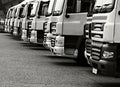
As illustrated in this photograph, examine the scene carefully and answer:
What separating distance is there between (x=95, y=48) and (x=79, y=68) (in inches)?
166

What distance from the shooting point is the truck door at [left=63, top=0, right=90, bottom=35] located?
13.3 meters

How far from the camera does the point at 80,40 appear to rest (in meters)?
13.1

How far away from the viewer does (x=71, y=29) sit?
13406mm

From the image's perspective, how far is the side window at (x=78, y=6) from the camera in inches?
522

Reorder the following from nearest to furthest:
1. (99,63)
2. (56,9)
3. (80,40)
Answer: (99,63) < (80,40) < (56,9)

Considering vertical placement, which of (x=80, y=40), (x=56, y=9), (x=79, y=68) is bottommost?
(x=79, y=68)

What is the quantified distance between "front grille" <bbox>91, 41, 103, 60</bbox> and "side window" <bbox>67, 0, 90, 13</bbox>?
407cm

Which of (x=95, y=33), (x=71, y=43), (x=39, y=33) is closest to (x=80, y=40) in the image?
(x=71, y=43)

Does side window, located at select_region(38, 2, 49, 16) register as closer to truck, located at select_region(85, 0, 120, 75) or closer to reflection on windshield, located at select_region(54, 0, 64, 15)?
reflection on windshield, located at select_region(54, 0, 64, 15)

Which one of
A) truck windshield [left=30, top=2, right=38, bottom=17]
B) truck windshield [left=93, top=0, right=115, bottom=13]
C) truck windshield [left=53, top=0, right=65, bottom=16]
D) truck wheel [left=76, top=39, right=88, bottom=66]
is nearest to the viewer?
truck windshield [left=93, top=0, right=115, bottom=13]

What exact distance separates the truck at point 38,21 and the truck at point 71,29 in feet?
17.3

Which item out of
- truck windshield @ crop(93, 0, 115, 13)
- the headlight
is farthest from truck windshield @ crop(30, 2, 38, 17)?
the headlight

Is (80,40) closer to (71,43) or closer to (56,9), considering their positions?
(71,43)

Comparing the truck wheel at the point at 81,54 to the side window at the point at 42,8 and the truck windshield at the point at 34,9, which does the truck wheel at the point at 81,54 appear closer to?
the side window at the point at 42,8
